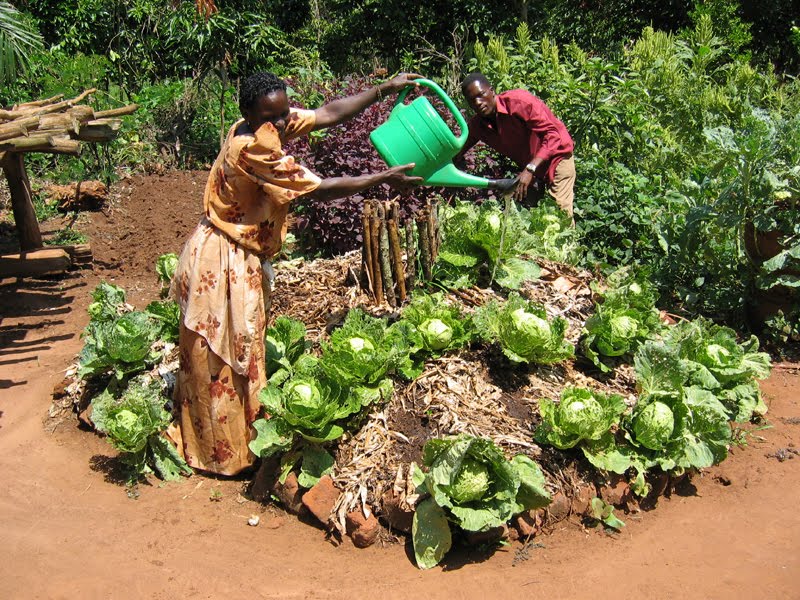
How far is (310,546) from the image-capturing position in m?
3.13

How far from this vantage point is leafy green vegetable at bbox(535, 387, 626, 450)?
310 cm

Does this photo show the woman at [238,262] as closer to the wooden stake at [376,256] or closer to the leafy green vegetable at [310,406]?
the leafy green vegetable at [310,406]

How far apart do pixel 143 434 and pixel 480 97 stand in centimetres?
308

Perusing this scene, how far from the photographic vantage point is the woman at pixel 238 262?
3045 mm

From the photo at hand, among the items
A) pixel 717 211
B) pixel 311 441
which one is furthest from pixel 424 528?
pixel 717 211

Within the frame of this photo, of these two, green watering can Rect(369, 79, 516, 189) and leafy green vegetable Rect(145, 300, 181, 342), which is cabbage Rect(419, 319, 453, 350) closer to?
green watering can Rect(369, 79, 516, 189)

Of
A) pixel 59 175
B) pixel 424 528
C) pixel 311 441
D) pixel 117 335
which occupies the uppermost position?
pixel 59 175

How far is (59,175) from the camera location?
827cm

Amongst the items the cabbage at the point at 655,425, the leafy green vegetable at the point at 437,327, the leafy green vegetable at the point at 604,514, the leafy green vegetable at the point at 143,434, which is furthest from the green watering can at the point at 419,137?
the leafy green vegetable at the point at 604,514

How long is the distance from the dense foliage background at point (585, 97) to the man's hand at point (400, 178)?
1810 millimetres

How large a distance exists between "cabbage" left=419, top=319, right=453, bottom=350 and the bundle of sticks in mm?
487

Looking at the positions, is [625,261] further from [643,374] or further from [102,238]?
[102,238]

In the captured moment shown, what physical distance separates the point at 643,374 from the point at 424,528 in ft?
4.49

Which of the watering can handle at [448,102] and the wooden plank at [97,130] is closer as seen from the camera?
the watering can handle at [448,102]
